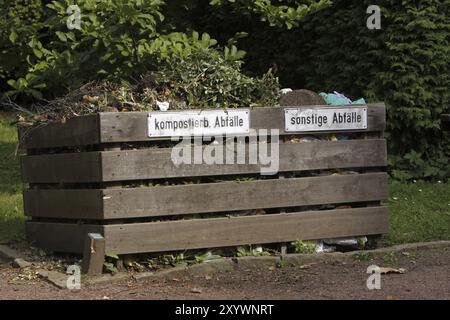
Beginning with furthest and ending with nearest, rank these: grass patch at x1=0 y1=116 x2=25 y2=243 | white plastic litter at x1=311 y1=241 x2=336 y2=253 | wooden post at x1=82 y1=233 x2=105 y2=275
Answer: grass patch at x1=0 y1=116 x2=25 y2=243, white plastic litter at x1=311 y1=241 x2=336 y2=253, wooden post at x1=82 y1=233 x2=105 y2=275

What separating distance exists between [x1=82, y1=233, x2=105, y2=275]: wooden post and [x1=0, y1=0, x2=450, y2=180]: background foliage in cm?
153

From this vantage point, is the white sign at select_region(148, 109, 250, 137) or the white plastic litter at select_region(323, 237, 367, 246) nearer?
the white sign at select_region(148, 109, 250, 137)

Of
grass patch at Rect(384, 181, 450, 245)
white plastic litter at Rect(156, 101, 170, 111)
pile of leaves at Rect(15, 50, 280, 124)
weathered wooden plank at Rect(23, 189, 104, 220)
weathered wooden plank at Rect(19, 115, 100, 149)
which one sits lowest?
grass patch at Rect(384, 181, 450, 245)

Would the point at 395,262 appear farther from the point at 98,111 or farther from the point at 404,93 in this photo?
the point at 404,93

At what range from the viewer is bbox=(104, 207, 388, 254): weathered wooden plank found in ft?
20.2

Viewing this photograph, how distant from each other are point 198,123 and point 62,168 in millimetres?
1281

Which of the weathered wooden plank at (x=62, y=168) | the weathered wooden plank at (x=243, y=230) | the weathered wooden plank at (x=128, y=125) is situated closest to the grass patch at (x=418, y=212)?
the weathered wooden plank at (x=243, y=230)

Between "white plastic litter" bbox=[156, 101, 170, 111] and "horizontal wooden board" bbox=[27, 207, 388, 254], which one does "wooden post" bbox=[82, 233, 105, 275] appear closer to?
"horizontal wooden board" bbox=[27, 207, 388, 254]

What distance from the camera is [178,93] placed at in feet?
21.9

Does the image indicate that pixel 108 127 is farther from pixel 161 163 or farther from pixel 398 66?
pixel 398 66

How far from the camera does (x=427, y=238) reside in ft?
24.4

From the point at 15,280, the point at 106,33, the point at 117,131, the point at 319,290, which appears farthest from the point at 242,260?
the point at 106,33

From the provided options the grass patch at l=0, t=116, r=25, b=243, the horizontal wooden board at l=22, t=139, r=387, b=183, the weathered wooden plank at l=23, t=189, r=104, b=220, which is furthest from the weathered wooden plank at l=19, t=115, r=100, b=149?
the grass patch at l=0, t=116, r=25, b=243

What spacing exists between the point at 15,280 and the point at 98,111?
1534 millimetres
